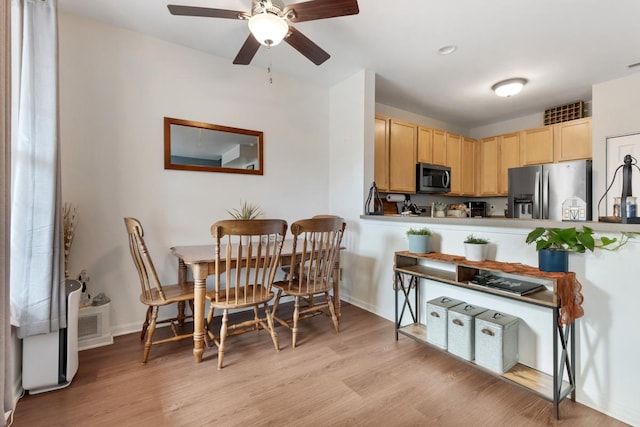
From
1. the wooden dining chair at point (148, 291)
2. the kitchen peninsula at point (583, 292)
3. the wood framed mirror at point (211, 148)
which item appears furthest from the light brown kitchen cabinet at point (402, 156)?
the wooden dining chair at point (148, 291)

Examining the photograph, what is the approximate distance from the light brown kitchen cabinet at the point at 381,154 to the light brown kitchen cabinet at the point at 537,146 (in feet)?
7.42

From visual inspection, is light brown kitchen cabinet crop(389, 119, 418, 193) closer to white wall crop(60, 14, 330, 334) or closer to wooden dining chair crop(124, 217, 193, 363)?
white wall crop(60, 14, 330, 334)

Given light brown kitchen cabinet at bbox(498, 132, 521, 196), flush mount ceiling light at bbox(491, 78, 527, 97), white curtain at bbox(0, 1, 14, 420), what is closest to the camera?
white curtain at bbox(0, 1, 14, 420)

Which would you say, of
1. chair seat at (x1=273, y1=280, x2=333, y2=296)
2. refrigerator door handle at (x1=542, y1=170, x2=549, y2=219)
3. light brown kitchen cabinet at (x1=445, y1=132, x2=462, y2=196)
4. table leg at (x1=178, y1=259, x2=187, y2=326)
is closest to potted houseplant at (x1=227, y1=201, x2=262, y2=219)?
table leg at (x1=178, y1=259, x2=187, y2=326)

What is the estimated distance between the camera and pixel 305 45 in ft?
7.14

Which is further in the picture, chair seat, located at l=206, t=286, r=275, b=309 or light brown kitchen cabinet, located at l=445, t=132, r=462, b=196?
light brown kitchen cabinet, located at l=445, t=132, r=462, b=196

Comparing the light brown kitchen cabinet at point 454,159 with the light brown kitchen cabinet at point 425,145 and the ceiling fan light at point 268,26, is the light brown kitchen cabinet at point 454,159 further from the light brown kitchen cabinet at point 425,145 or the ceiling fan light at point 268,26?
the ceiling fan light at point 268,26

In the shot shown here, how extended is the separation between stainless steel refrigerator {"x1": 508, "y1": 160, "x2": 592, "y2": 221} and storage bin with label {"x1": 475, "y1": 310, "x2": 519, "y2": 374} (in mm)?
2544

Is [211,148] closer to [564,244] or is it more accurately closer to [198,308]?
[198,308]

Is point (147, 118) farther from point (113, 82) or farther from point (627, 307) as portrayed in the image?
point (627, 307)

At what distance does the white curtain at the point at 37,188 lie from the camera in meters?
1.61

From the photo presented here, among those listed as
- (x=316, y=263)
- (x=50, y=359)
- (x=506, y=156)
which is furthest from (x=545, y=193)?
(x=50, y=359)

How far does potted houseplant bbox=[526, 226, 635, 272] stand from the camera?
1.50 meters

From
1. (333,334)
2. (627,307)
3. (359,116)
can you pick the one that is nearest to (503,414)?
(627,307)
